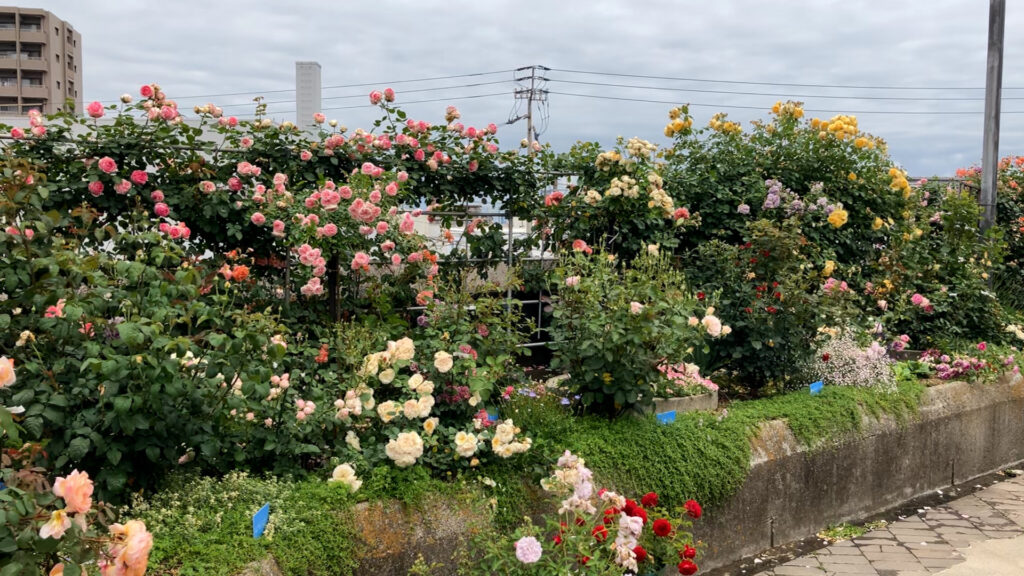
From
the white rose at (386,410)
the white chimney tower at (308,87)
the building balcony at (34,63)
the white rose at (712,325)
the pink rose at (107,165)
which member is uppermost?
the building balcony at (34,63)

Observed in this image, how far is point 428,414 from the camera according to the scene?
330 centimetres

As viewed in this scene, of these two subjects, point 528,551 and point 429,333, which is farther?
point 429,333

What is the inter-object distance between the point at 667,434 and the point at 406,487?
56.9 inches

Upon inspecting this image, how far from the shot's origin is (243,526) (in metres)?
2.64

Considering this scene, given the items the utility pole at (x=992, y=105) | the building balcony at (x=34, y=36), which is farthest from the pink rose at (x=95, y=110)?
the building balcony at (x=34, y=36)

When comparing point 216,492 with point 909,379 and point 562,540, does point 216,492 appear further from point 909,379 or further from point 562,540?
point 909,379

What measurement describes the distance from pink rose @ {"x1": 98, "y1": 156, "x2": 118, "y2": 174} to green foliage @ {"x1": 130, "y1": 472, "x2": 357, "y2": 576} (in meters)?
2.20

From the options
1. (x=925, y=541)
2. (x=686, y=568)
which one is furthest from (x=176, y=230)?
(x=925, y=541)

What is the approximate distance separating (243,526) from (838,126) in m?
5.39

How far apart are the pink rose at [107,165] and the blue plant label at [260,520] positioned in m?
2.48

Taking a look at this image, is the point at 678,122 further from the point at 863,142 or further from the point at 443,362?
the point at 443,362

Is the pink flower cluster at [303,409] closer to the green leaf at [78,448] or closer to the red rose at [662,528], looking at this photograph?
the green leaf at [78,448]

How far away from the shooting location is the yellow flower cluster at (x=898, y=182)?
255 inches

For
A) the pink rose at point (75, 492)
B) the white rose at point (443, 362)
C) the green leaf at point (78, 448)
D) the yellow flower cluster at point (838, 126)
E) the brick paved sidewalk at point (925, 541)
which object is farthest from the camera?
the yellow flower cluster at point (838, 126)
